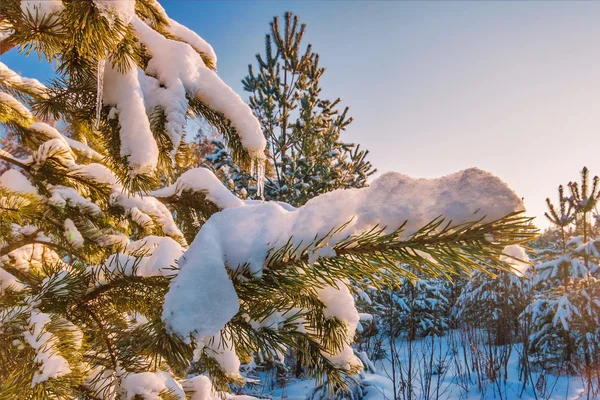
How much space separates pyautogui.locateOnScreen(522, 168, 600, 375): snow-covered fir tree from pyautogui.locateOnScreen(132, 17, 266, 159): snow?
590cm

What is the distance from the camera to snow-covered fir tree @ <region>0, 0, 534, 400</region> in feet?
2.10

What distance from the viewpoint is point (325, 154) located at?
802cm

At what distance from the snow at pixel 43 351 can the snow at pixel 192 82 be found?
62 centimetres

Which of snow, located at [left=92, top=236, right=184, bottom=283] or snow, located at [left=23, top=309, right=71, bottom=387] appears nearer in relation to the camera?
snow, located at [left=23, top=309, right=71, bottom=387]

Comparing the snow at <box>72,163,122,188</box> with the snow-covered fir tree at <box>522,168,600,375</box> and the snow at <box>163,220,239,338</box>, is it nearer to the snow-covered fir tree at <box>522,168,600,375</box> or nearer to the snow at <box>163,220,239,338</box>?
the snow at <box>163,220,239,338</box>

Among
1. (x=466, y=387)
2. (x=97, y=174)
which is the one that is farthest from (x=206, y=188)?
(x=466, y=387)

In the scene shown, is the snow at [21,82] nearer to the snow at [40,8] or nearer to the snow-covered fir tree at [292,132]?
the snow at [40,8]

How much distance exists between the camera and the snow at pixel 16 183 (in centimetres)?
171

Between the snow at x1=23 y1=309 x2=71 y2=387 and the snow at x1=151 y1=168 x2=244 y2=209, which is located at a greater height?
the snow at x1=151 y1=168 x2=244 y2=209

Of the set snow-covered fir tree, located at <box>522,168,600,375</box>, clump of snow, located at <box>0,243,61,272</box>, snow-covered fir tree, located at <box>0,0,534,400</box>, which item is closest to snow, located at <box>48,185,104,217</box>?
snow-covered fir tree, located at <box>0,0,534,400</box>

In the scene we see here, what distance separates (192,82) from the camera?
117 centimetres

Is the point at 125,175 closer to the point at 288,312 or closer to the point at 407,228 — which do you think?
the point at 288,312

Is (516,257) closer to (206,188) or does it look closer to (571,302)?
(206,188)

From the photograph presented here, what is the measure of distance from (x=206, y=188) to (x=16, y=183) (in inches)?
39.9
